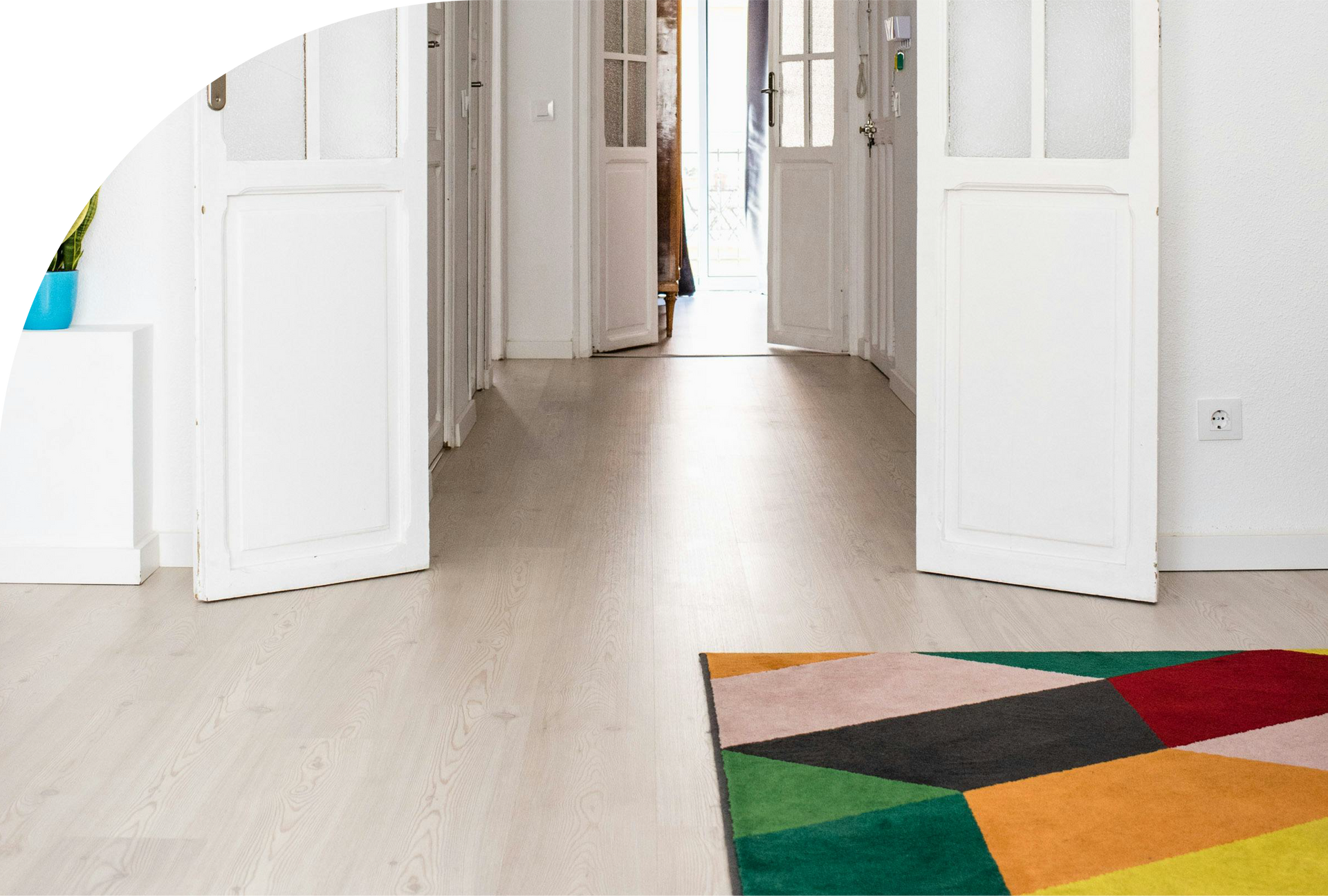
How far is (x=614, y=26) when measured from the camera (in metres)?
7.05

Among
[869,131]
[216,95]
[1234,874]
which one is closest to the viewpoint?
[1234,874]

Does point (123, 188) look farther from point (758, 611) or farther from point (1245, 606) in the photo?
point (1245, 606)

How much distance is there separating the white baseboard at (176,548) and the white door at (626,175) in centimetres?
409

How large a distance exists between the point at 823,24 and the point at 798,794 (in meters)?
5.81

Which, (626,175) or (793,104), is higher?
(793,104)

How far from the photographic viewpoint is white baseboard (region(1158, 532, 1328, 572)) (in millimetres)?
3256

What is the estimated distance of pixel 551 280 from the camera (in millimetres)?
7012

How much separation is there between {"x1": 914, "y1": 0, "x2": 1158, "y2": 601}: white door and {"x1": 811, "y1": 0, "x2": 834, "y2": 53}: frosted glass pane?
13.6 ft

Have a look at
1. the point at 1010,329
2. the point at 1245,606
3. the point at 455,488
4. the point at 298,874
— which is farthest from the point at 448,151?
the point at 298,874

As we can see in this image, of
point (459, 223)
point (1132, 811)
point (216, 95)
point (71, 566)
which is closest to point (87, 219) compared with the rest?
point (216, 95)

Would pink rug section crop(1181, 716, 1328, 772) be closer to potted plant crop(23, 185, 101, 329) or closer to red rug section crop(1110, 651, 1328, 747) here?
red rug section crop(1110, 651, 1328, 747)

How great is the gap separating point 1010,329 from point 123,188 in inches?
83.7

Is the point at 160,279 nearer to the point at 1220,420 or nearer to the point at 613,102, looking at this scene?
the point at 1220,420

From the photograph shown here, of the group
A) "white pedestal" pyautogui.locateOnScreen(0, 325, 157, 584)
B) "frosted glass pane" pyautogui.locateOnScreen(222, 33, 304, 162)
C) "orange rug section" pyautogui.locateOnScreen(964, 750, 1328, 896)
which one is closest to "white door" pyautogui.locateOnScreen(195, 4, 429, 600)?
"frosted glass pane" pyautogui.locateOnScreen(222, 33, 304, 162)
